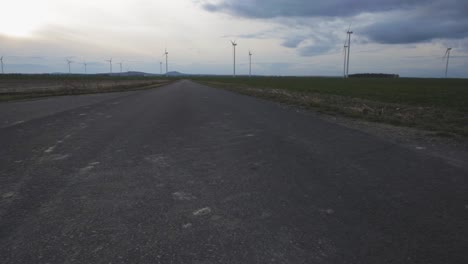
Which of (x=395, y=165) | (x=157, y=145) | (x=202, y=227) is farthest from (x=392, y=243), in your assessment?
(x=157, y=145)

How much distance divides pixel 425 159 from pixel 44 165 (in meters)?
7.24

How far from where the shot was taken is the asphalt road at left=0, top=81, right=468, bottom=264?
2928 millimetres

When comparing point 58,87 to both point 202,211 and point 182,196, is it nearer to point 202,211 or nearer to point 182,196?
point 182,196

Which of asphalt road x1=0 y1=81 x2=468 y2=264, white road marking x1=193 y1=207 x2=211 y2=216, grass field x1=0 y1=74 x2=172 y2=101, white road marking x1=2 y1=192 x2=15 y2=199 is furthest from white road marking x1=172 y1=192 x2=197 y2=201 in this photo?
grass field x1=0 y1=74 x2=172 y2=101

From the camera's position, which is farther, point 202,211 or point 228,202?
point 228,202

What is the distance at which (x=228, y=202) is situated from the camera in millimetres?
4051

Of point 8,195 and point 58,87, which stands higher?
point 58,87

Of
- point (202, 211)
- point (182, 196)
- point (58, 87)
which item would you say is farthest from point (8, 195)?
point (58, 87)

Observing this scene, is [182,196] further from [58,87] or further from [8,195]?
[58,87]

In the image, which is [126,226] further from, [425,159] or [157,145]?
[425,159]

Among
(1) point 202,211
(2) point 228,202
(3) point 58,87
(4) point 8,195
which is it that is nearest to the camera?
(1) point 202,211

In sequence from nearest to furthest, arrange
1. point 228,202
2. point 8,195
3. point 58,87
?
point 228,202 → point 8,195 → point 58,87

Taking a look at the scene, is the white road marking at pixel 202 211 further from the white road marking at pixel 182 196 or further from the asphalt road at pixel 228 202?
the white road marking at pixel 182 196

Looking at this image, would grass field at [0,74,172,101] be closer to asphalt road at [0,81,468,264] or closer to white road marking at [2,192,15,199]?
asphalt road at [0,81,468,264]
